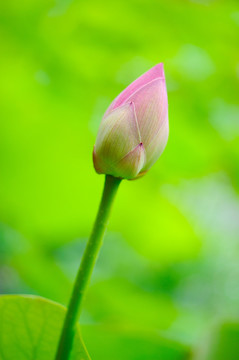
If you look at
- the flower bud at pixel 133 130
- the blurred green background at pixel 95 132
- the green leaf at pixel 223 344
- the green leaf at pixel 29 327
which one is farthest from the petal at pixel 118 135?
the blurred green background at pixel 95 132

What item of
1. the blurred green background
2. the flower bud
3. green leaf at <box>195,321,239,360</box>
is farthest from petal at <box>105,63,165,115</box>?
the blurred green background

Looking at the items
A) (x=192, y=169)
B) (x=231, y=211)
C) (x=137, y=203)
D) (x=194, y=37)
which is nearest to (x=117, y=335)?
(x=137, y=203)

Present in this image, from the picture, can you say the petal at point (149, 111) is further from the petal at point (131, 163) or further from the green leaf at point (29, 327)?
the green leaf at point (29, 327)

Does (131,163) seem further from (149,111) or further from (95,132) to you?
(95,132)

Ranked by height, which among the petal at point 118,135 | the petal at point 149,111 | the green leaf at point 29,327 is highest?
the petal at point 149,111

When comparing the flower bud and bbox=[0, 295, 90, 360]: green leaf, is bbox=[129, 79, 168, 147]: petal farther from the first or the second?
bbox=[0, 295, 90, 360]: green leaf
